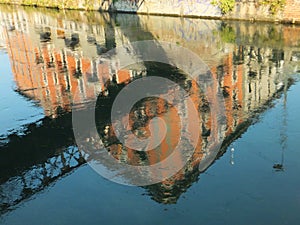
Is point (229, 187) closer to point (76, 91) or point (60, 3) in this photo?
point (76, 91)

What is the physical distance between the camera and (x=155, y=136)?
1369cm

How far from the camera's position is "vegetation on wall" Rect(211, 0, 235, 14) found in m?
37.2

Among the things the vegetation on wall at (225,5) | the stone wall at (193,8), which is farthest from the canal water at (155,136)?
the vegetation on wall at (225,5)

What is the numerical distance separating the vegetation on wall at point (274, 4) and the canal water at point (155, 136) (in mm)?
7546

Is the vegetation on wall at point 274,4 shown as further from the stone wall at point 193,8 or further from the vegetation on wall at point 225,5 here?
the vegetation on wall at point 225,5

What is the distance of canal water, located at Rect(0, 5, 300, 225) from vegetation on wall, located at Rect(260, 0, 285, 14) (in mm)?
7546

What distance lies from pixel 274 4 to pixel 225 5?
517 cm

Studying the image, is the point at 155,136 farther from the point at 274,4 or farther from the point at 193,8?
Answer: the point at 193,8

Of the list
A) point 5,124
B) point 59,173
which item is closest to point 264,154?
point 59,173

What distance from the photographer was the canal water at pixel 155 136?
10.0m

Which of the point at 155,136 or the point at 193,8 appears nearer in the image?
the point at 155,136

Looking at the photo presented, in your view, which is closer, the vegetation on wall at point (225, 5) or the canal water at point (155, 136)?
the canal water at point (155, 136)

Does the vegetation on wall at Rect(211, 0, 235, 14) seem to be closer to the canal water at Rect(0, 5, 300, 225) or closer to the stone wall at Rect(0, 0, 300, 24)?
the stone wall at Rect(0, 0, 300, 24)

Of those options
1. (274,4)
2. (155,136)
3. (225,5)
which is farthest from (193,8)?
(155,136)
